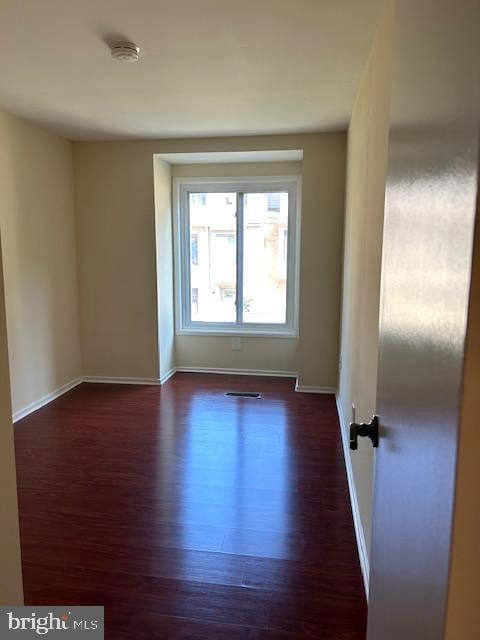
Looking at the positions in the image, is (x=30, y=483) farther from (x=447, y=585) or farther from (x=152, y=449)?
(x=447, y=585)

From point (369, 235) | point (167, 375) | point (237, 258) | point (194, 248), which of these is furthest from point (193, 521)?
point (194, 248)

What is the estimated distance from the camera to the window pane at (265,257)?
185 inches

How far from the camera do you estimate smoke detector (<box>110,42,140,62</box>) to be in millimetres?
2174

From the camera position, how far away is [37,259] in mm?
3826

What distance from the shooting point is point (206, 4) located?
1.83 metres

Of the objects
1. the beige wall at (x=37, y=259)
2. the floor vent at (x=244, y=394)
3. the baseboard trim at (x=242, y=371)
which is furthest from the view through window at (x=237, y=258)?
the beige wall at (x=37, y=259)

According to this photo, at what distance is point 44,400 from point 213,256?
2.32 m

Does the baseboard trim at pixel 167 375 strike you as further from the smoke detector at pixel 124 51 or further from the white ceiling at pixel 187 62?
the smoke detector at pixel 124 51

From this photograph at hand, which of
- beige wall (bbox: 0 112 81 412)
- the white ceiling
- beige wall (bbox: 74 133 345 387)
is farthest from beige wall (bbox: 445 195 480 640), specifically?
beige wall (bbox: 74 133 345 387)

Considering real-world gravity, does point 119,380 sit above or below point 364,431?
below

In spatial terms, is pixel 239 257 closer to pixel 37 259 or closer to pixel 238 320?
pixel 238 320

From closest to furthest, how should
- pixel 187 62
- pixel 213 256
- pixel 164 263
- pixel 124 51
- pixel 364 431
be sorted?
1. pixel 364 431
2. pixel 124 51
3. pixel 187 62
4. pixel 164 263
5. pixel 213 256

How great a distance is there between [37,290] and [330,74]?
9.70 ft

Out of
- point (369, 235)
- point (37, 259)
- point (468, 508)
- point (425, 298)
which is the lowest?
point (468, 508)
